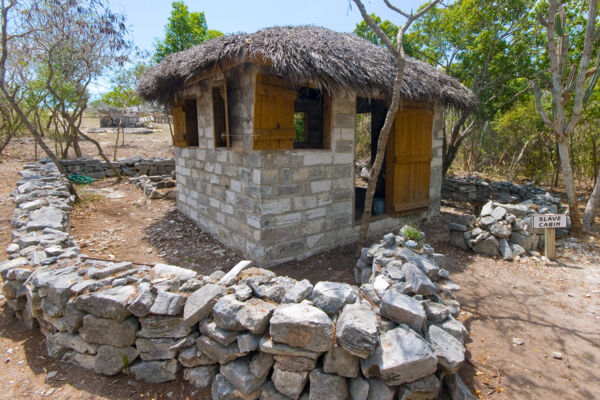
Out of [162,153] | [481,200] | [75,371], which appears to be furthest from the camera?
[162,153]

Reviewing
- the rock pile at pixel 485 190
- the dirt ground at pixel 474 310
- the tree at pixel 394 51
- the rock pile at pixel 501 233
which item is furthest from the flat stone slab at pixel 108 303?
the rock pile at pixel 485 190

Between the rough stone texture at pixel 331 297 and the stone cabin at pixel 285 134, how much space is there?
6.39 ft

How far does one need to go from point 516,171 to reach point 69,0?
12.7m

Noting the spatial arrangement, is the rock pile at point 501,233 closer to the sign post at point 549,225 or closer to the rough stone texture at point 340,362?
the sign post at point 549,225

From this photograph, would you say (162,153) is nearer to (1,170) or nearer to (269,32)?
(1,170)

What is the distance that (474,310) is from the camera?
3336mm

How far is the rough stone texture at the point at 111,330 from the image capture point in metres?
2.33

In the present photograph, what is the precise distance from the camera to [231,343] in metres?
2.17

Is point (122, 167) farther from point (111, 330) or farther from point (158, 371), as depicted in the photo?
point (158, 371)

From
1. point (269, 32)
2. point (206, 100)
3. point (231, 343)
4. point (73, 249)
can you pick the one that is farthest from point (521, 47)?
point (73, 249)

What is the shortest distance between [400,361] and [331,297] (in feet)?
1.88

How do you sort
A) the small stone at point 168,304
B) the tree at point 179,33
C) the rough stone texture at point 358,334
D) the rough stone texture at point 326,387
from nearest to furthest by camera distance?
the rough stone texture at point 358,334 < the rough stone texture at point 326,387 < the small stone at point 168,304 < the tree at point 179,33

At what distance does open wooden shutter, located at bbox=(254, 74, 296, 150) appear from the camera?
12.8 feet

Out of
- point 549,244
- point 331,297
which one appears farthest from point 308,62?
point 549,244
